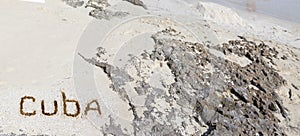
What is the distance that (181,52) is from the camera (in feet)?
23.2

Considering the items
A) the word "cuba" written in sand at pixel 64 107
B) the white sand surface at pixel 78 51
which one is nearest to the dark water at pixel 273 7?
the white sand surface at pixel 78 51

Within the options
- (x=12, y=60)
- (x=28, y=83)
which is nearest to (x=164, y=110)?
(x=28, y=83)

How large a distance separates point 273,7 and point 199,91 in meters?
6.05

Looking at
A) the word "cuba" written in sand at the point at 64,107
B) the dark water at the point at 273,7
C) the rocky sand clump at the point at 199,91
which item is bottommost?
the word "cuba" written in sand at the point at 64,107

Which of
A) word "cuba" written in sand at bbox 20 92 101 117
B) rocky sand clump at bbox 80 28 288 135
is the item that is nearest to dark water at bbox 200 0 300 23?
rocky sand clump at bbox 80 28 288 135

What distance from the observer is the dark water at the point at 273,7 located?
1107 cm

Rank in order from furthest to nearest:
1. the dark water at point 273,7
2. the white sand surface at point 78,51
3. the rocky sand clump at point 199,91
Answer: the dark water at point 273,7, the rocky sand clump at point 199,91, the white sand surface at point 78,51

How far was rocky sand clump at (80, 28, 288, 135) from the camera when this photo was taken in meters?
5.70

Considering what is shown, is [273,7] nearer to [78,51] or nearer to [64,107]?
[78,51]

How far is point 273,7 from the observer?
11.4m

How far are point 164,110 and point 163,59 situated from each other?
121 centimetres

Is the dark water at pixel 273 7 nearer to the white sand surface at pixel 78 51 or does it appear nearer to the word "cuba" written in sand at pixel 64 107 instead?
the white sand surface at pixel 78 51

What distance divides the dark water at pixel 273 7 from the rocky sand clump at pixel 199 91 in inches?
151

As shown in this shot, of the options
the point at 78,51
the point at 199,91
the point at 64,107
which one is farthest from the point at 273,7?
the point at 64,107
